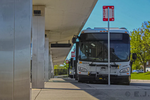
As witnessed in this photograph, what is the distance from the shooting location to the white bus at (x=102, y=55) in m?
13.1

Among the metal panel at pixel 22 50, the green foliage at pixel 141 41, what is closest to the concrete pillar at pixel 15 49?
the metal panel at pixel 22 50

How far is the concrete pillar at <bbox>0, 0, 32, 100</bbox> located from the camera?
15.2ft

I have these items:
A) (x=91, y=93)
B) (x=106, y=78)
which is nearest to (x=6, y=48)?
(x=91, y=93)

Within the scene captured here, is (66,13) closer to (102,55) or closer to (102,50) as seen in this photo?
(102,50)

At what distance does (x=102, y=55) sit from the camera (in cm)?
1370

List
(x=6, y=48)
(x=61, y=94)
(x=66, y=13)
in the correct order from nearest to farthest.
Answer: (x=6, y=48)
(x=61, y=94)
(x=66, y=13)

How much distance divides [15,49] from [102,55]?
9.45 meters

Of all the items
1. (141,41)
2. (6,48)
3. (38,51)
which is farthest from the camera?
(141,41)

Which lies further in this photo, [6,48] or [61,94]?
[61,94]

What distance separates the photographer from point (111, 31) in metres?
13.9

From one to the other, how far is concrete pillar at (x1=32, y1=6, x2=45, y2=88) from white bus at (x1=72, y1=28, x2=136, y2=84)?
9.44 feet

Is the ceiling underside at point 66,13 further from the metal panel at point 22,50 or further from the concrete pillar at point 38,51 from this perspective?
the metal panel at point 22,50

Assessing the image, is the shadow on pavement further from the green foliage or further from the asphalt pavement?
the green foliage

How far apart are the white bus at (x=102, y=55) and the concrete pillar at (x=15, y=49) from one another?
878cm
